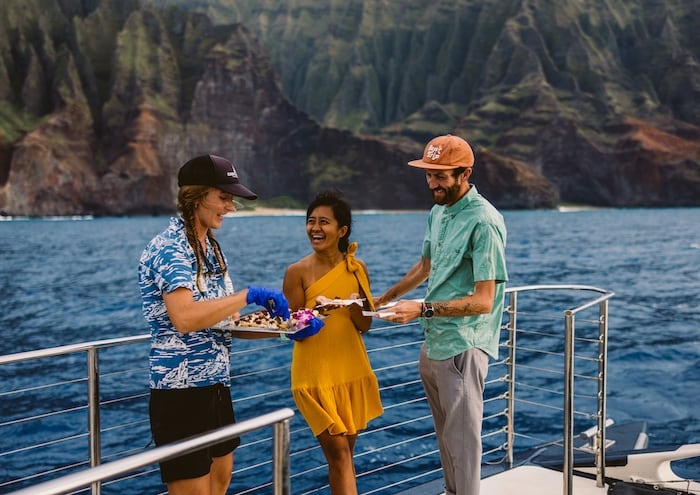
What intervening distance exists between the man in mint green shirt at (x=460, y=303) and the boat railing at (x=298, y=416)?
0.76m

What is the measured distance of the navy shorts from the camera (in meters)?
2.74

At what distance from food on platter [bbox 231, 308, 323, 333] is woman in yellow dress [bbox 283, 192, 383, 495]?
19cm

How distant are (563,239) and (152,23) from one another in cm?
14201

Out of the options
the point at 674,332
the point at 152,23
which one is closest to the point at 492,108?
the point at 152,23

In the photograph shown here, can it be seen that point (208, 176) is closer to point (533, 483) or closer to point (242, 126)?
point (533, 483)

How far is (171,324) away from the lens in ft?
9.09

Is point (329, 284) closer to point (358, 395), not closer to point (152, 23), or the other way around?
point (358, 395)

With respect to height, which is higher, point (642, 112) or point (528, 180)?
point (642, 112)

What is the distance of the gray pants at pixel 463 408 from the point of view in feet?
11.2

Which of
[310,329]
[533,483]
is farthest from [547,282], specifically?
[310,329]

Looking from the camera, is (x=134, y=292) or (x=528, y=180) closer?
(x=134, y=292)

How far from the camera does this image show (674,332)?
20750 millimetres

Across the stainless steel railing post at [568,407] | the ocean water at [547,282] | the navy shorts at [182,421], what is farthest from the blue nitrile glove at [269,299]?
the ocean water at [547,282]

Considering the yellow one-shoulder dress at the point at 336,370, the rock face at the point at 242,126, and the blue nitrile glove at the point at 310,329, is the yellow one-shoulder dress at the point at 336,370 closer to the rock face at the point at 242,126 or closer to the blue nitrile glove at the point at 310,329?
the blue nitrile glove at the point at 310,329
